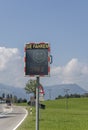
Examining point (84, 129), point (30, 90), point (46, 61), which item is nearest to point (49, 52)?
point (46, 61)

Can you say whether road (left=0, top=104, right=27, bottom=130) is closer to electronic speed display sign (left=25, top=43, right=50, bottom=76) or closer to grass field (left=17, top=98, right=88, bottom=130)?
grass field (left=17, top=98, right=88, bottom=130)

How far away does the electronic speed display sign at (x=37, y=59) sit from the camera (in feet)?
45.6

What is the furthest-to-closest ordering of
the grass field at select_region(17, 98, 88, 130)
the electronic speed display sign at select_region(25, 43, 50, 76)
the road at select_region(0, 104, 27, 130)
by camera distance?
1. the road at select_region(0, 104, 27, 130)
2. the grass field at select_region(17, 98, 88, 130)
3. the electronic speed display sign at select_region(25, 43, 50, 76)

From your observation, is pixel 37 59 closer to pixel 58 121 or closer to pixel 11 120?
pixel 58 121

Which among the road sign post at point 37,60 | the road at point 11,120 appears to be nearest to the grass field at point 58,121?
the road at point 11,120

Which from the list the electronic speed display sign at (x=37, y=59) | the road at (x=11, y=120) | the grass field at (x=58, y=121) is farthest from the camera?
the road at (x=11, y=120)

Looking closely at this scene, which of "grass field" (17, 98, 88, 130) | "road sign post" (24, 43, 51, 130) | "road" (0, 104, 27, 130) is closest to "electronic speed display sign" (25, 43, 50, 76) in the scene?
"road sign post" (24, 43, 51, 130)

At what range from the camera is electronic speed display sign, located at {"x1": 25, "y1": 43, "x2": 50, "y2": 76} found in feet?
Result: 45.6

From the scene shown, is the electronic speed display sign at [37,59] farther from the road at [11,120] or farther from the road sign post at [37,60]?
the road at [11,120]

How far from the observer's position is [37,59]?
13859 mm

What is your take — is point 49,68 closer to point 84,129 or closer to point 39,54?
point 39,54

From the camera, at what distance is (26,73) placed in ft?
46.6

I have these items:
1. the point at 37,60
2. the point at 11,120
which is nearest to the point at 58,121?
the point at 11,120

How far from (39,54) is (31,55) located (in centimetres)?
31
